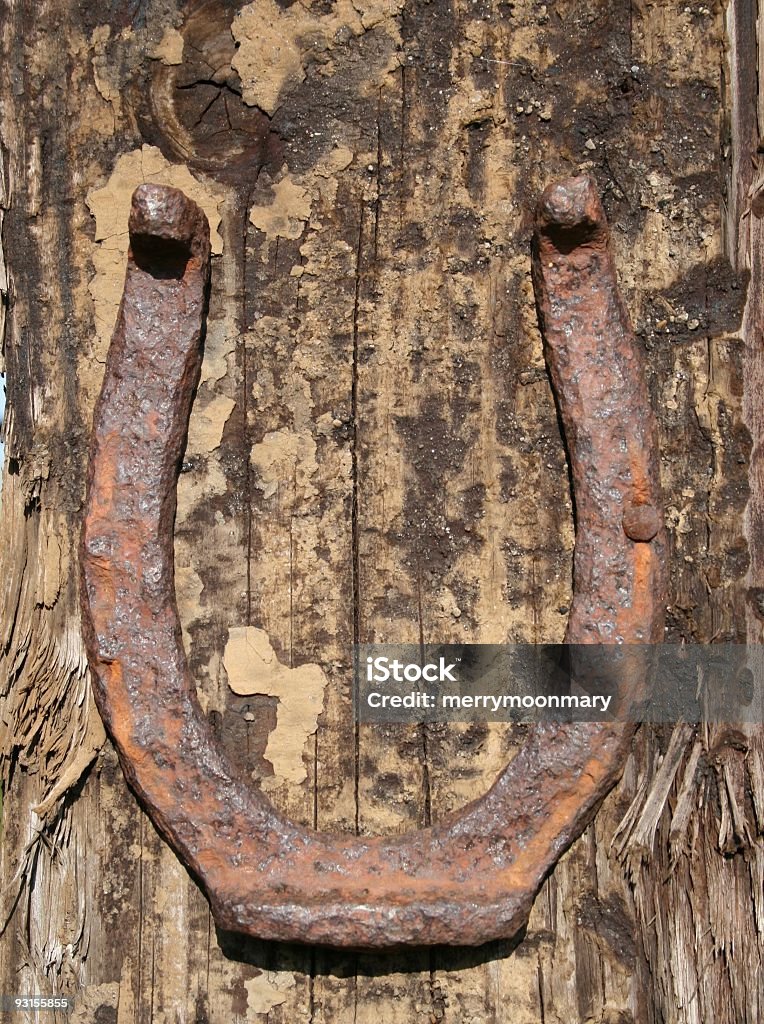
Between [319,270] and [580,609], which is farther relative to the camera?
[319,270]

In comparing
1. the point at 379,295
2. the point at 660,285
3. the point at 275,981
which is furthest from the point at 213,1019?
the point at 660,285

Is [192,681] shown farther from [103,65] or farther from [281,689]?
[103,65]

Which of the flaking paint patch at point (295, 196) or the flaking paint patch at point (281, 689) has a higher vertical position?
the flaking paint patch at point (295, 196)

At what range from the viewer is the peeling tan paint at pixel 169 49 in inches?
70.2

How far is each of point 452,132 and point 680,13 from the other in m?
0.45

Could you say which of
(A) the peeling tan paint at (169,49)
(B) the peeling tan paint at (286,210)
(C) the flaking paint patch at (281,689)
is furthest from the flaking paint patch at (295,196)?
(C) the flaking paint patch at (281,689)

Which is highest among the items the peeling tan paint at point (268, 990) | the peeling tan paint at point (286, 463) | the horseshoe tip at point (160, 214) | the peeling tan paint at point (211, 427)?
the horseshoe tip at point (160, 214)

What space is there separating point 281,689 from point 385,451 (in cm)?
47

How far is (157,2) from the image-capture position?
1792 mm

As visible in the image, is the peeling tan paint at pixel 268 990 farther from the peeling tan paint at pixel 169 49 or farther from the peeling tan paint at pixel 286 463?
the peeling tan paint at pixel 169 49

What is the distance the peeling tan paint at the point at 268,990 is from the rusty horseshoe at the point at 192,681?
0.51 feet

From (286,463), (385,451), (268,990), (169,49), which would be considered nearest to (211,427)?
(286,463)

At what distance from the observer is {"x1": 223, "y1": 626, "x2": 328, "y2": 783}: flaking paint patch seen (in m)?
1.76

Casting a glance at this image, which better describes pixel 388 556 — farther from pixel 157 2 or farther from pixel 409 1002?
pixel 157 2
